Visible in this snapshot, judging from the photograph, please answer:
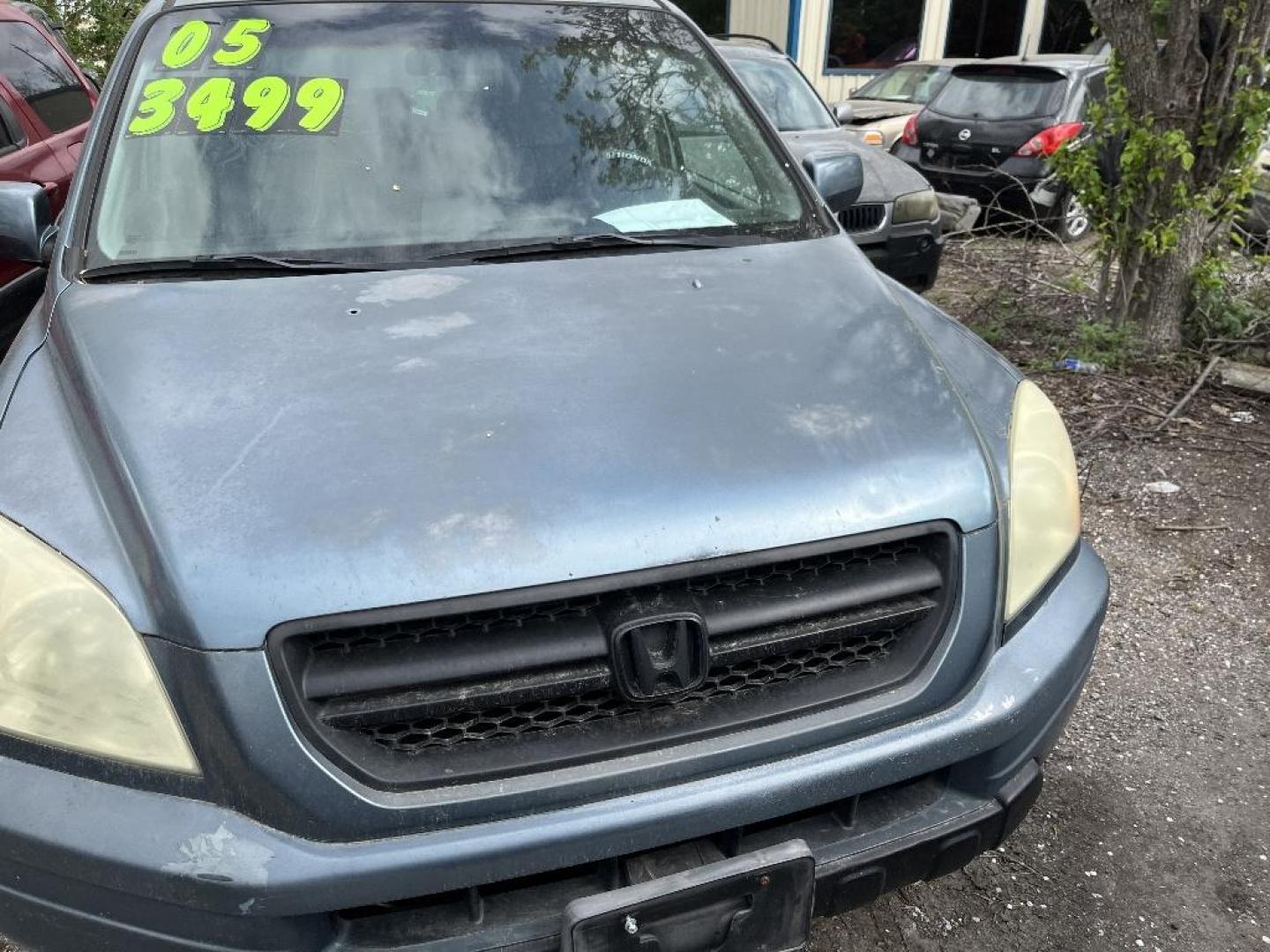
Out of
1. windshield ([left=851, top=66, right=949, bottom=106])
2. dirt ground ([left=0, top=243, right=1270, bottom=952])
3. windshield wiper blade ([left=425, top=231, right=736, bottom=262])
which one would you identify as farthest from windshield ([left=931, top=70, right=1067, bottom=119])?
windshield wiper blade ([left=425, top=231, right=736, bottom=262])

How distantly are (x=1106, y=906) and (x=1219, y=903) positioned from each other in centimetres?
26

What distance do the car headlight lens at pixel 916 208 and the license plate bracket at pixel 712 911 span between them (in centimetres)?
533

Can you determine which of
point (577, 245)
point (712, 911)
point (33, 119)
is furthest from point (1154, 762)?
point (33, 119)

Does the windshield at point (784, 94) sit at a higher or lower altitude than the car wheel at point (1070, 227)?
higher

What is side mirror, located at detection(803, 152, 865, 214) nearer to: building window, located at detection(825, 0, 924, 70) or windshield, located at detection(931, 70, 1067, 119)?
windshield, located at detection(931, 70, 1067, 119)

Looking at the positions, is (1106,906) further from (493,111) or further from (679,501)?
(493,111)

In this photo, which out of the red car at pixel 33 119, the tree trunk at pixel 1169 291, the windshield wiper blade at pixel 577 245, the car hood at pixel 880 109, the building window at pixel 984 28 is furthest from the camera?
the building window at pixel 984 28

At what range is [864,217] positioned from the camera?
6.29 m

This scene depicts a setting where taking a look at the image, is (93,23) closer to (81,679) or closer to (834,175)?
(834,175)

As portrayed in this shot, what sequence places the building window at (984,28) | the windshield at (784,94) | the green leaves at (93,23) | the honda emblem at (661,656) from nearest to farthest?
the honda emblem at (661,656), the windshield at (784,94), the green leaves at (93,23), the building window at (984,28)

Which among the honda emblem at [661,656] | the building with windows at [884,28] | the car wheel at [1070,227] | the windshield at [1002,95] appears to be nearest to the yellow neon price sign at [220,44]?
the honda emblem at [661,656]

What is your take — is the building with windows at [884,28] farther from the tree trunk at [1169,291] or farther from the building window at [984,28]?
the tree trunk at [1169,291]

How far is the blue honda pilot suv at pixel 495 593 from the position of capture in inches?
58.3

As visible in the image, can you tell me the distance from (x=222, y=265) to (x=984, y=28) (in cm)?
1771
